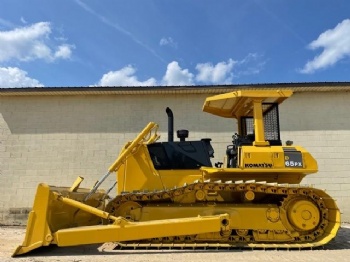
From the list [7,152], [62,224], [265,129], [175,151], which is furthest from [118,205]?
[7,152]

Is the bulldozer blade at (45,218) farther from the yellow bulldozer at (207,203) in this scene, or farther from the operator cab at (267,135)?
the operator cab at (267,135)

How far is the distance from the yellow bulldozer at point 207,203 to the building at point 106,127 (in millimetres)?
4659

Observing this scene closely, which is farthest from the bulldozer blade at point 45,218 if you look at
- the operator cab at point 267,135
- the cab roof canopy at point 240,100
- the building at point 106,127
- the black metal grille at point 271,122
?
the building at point 106,127

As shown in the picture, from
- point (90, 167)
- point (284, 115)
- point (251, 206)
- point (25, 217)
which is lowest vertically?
point (25, 217)

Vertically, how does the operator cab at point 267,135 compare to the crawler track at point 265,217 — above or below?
above

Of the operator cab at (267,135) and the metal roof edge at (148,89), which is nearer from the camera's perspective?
the operator cab at (267,135)

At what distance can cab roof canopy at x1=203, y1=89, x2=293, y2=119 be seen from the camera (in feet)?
22.0

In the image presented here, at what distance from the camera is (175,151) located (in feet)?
23.4

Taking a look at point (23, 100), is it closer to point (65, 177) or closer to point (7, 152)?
point (7, 152)

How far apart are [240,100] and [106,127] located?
6.11 meters

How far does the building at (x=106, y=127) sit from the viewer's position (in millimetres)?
11461

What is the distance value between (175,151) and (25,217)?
704cm

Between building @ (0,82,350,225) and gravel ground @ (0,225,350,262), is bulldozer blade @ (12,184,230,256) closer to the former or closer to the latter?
gravel ground @ (0,225,350,262)

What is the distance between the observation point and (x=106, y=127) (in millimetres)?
11867
